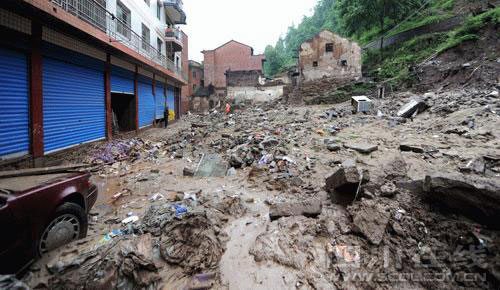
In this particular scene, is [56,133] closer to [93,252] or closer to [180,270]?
[93,252]

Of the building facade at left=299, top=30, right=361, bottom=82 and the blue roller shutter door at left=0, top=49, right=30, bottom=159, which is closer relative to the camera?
the blue roller shutter door at left=0, top=49, right=30, bottom=159

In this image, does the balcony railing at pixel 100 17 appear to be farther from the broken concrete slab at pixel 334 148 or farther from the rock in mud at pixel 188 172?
→ the broken concrete slab at pixel 334 148

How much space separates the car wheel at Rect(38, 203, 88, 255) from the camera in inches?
98.4

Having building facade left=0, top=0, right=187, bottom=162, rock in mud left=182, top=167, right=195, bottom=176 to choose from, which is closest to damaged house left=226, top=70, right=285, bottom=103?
building facade left=0, top=0, right=187, bottom=162

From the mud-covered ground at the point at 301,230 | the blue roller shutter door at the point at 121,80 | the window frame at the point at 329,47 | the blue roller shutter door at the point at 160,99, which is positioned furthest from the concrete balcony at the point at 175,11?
the mud-covered ground at the point at 301,230

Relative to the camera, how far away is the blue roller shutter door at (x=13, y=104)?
205 inches

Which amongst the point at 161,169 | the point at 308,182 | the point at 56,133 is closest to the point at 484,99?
the point at 308,182

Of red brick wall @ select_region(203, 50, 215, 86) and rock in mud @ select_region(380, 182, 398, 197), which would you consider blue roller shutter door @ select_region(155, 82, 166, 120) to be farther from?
red brick wall @ select_region(203, 50, 215, 86)

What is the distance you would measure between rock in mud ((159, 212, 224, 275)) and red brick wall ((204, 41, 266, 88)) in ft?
111

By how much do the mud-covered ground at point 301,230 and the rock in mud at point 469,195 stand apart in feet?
0.05

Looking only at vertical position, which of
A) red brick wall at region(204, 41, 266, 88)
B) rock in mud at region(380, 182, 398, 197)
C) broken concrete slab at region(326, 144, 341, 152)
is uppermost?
red brick wall at region(204, 41, 266, 88)

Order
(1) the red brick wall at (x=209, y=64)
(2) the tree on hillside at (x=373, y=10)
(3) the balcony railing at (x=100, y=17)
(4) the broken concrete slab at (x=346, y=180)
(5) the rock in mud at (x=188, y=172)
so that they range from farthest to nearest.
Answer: (1) the red brick wall at (x=209, y=64) < (2) the tree on hillside at (x=373, y=10) < (3) the balcony railing at (x=100, y=17) < (5) the rock in mud at (x=188, y=172) < (4) the broken concrete slab at (x=346, y=180)

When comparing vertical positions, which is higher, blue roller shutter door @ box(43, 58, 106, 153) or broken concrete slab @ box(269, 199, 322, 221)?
blue roller shutter door @ box(43, 58, 106, 153)

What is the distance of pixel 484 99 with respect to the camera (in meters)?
8.49
